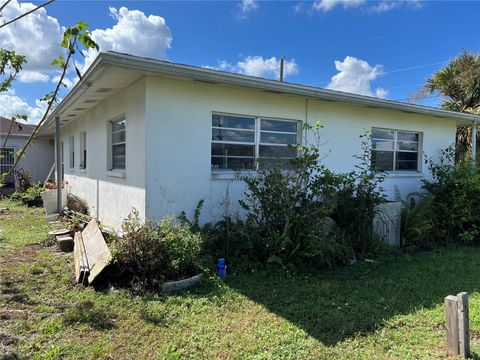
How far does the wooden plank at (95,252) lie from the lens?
4805 mm

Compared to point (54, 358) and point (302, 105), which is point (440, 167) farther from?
point (54, 358)

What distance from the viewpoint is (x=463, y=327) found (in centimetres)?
309

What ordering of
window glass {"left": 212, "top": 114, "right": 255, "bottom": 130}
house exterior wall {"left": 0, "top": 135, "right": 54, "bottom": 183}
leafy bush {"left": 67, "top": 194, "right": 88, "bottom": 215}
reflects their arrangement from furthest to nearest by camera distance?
house exterior wall {"left": 0, "top": 135, "right": 54, "bottom": 183} → leafy bush {"left": 67, "top": 194, "right": 88, "bottom": 215} → window glass {"left": 212, "top": 114, "right": 255, "bottom": 130}

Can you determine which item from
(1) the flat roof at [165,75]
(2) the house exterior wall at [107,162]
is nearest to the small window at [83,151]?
(2) the house exterior wall at [107,162]

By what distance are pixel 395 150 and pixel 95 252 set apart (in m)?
7.73

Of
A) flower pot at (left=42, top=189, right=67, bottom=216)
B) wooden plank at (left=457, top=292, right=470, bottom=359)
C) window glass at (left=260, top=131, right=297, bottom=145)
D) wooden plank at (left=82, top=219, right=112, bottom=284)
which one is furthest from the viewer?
flower pot at (left=42, top=189, right=67, bottom=216)

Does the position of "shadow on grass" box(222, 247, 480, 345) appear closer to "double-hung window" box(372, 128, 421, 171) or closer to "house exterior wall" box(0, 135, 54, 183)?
"double-hung window" box(372, 128, 421, 171)

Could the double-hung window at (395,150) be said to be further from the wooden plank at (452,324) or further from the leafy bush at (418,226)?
the wooden plank at (452,324)

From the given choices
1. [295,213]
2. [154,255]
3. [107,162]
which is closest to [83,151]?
[107,162]

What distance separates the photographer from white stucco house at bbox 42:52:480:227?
227 inches

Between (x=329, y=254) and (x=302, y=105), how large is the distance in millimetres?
3232

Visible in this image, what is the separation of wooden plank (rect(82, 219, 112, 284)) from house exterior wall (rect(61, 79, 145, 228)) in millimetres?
743

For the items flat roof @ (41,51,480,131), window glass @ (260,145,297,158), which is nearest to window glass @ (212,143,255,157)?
window glass @ (260,145,297,158)

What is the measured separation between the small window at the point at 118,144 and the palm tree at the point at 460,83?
1212 cm
